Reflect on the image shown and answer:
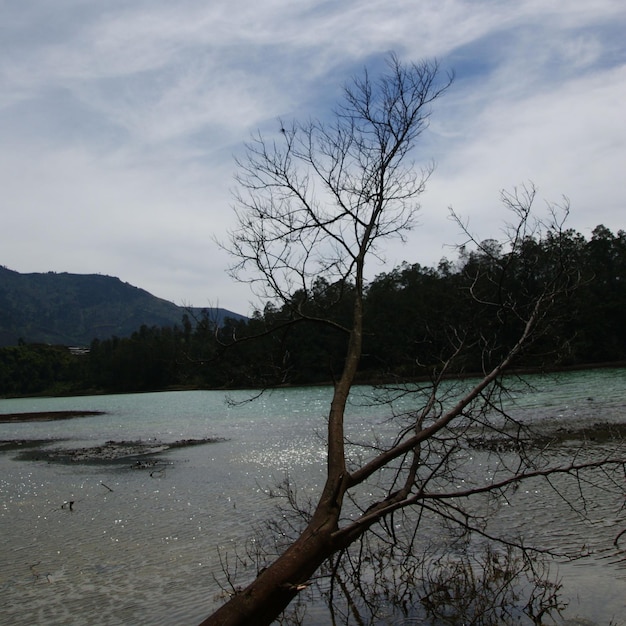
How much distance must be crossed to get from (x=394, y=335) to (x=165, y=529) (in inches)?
734

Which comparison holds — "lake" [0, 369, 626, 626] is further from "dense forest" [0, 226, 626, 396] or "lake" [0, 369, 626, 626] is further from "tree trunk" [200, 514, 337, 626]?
"tree trunk" [200, 514, 337, 626]

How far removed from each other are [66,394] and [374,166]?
164 metres

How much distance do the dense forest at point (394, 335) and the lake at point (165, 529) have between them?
2.72 ft

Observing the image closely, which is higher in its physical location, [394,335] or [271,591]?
[394,335]

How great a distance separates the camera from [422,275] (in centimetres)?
11200

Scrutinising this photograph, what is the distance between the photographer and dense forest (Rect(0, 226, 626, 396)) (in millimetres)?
7348

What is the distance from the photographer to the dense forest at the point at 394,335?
735 centimetres

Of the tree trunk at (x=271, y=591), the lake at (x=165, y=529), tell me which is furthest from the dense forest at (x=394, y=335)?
the tree trunk at (x=271, y=591)

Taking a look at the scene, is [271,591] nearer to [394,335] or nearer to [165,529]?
[165,529]

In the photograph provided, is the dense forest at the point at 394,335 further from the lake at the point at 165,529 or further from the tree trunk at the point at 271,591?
the tree trunk at the point at 271,591

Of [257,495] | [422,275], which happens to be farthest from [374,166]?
[422,275]

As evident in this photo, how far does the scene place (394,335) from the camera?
104ft

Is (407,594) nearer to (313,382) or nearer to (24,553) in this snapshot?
(24,553)

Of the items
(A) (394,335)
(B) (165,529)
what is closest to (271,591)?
(B) (165,529)
